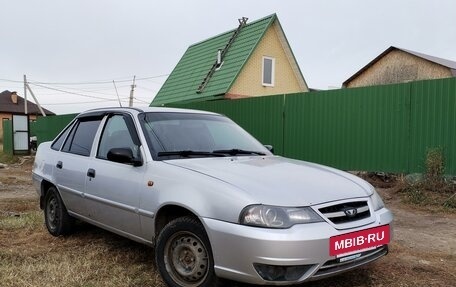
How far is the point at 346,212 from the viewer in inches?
129

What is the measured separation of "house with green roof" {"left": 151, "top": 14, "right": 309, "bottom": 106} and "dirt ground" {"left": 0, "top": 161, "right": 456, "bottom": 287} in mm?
13629

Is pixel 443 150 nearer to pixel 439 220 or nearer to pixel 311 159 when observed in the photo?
pixel 439 220

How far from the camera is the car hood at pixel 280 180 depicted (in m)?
3.20

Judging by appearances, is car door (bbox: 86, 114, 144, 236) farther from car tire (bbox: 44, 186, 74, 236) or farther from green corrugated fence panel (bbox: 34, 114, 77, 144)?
green corrugated fence panel (bbox: 34, 114, 77, 144)

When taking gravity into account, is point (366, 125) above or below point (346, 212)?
above

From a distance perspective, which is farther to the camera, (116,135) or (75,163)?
(75,163)

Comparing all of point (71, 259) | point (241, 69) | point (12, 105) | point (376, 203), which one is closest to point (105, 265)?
point (71, 259)

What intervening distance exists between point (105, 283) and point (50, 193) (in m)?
2.27

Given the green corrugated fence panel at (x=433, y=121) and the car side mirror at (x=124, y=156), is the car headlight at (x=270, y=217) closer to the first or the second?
the car side mirror at (x=124, y=156)

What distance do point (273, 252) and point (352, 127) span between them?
23.2ft

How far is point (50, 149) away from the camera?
5.82m

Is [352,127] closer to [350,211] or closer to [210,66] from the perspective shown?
[350,211]

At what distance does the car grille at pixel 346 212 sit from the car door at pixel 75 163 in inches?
105

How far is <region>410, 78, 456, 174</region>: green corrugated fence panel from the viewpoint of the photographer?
26.3ft
